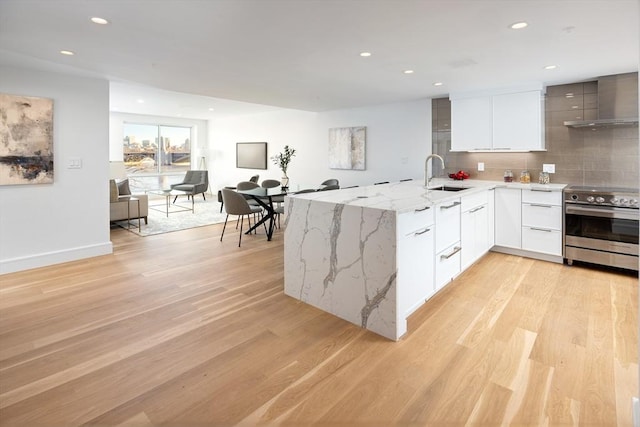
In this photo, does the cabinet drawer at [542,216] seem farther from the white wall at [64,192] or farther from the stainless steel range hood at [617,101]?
the white wall at [64,192]

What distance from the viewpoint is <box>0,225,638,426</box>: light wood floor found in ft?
5.85

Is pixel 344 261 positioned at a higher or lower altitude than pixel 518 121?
lower

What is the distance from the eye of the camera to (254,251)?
4828mm

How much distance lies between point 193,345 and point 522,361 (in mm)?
2116

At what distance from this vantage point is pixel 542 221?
4.20m


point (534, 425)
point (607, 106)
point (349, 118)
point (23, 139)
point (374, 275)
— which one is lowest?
point (534, 425)

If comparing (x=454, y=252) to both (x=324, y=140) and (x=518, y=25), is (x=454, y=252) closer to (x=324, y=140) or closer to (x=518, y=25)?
(x=518, y=25)

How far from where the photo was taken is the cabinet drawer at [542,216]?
4.09m

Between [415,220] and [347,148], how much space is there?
4.47 metres

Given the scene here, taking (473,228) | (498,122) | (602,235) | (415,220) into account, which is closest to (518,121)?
(498,122)

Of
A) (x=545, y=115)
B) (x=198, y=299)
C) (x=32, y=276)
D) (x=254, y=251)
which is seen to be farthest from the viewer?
(x=254, y=251)

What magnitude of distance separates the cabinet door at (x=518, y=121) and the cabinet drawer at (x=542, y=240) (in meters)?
1.05

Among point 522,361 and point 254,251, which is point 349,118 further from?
point 522,361

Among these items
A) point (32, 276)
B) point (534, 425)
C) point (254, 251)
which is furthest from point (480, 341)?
point (32, 276)
